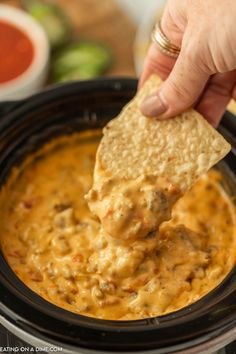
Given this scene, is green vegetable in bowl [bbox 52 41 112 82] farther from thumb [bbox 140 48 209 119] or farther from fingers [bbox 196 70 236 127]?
thumb [bbox 140 48 209 119]

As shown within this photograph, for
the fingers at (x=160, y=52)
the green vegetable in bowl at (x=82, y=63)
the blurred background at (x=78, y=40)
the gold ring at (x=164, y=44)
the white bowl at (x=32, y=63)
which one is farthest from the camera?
the green vegetable in bowl at (x=82, y=63)

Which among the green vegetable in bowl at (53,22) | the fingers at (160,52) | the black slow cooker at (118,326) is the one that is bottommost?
the green vegetable in bowl at (53,22)

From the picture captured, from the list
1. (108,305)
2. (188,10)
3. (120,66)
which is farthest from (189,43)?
(120,66)

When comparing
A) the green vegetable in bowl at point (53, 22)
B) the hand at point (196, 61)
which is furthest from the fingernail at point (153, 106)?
the green vegetable in bowl at point (53, 22)

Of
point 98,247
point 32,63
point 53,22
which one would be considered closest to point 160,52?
point 98,247

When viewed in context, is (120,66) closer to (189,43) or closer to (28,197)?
(28,197)

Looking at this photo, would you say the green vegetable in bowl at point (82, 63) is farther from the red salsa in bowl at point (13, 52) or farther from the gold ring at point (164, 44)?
the gold ring at point (164, 44)

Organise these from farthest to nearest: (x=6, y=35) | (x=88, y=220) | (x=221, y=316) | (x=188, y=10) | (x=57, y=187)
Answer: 1. (x=6, y=35)
2. (x=57, y=187)
3. (x=88, y=220)
4. (x=188, y=10)
5. (x=221, y=316)

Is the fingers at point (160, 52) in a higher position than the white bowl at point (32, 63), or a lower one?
higher
